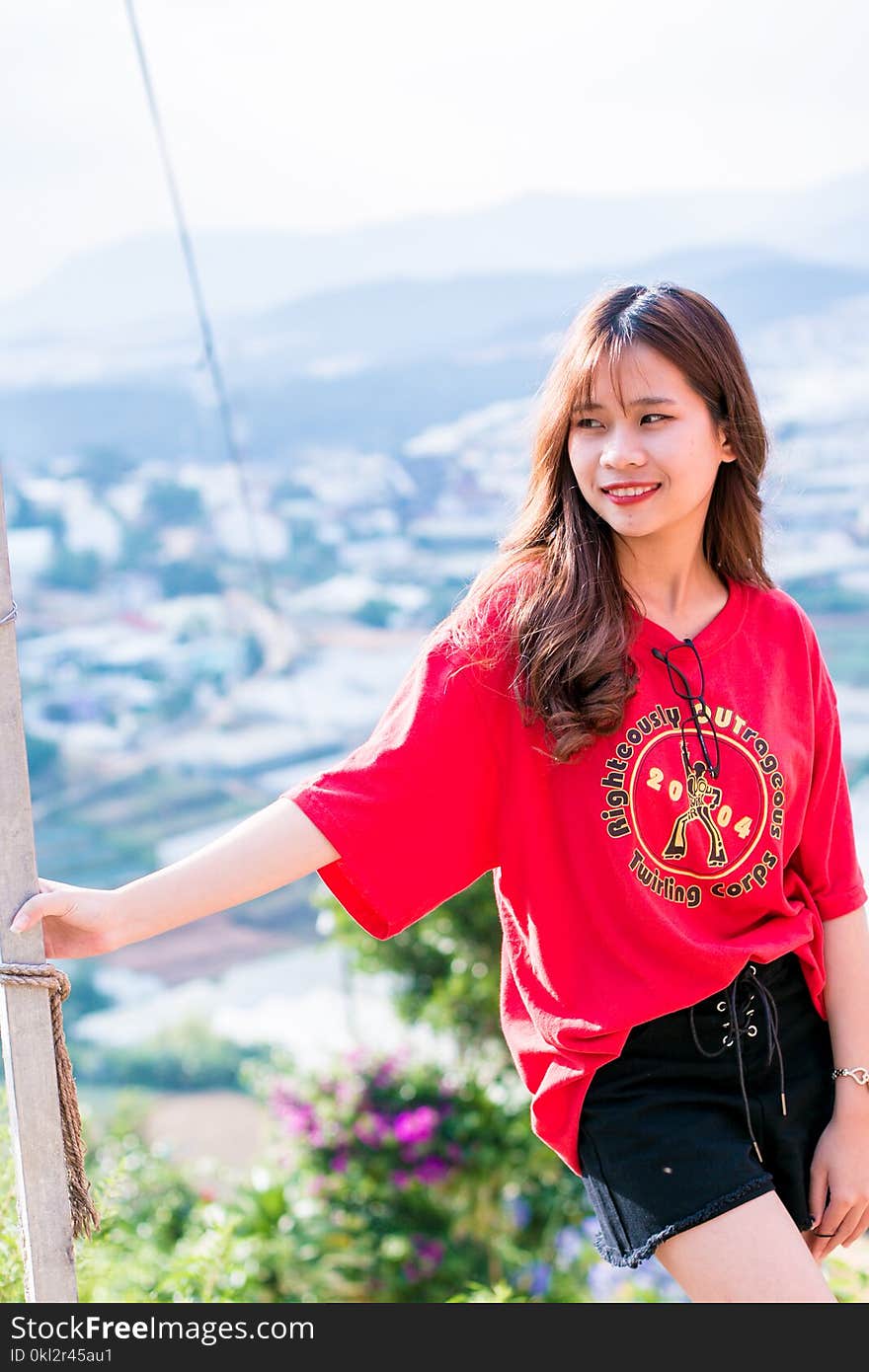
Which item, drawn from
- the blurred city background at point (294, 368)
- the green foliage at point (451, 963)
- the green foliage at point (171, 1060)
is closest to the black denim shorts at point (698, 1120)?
the green foliage at point (451, 963)

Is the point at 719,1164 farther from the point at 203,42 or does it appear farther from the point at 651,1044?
the point at 203,42

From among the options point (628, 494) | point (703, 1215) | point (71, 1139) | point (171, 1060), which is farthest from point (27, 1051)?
point (171, 1060)

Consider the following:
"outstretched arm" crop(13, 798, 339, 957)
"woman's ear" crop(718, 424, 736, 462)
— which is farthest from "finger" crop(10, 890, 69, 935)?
"woman's ear" crop(718, 424, 736, 462)

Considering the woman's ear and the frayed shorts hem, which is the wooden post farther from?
the woman's ear

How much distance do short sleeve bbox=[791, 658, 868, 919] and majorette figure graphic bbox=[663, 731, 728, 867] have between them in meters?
0.18

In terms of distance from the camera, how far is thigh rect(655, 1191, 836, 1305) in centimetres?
132

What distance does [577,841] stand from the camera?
4.64 feet

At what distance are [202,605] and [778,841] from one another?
3698 mm

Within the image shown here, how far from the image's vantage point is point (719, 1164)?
138 cm

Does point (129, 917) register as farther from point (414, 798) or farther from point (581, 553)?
point (581, 553)

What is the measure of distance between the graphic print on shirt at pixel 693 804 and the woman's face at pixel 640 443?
0.23 meters

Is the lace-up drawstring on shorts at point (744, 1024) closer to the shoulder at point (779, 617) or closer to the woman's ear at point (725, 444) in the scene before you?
the shoulder at point (779, 617)

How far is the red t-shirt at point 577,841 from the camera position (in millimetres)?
1404

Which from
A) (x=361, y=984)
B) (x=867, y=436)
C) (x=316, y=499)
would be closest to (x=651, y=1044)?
(x=361, y=984)
